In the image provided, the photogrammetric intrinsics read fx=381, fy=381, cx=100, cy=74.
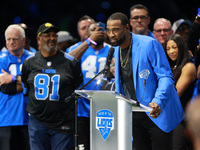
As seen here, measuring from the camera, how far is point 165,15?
777 centimetres

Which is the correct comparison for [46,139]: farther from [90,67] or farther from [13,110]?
[90,67]

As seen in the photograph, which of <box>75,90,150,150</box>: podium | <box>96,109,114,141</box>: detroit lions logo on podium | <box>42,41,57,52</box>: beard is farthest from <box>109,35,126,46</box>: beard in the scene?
<box>42,41,57,52</box>: beard

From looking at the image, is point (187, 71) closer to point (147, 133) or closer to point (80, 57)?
point (147, 133)

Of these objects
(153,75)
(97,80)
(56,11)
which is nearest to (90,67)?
(97,80)

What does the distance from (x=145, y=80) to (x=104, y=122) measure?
709 millimetres

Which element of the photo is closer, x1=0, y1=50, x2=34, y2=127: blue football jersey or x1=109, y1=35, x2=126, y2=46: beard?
x1=109, y1=35, x2=126, y2=46: beard

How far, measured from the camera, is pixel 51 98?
4.20 m

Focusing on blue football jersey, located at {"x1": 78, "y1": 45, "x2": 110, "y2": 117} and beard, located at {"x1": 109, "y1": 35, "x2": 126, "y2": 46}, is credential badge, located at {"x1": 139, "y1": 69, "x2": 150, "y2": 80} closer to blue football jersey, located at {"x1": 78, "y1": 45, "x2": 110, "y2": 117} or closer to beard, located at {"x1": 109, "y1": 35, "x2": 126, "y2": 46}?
beard, located at {"x1": 109, "y1": 35, "x2": 126, "y2": 46}

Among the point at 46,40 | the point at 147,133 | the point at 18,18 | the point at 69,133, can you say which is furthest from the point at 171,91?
the point at 18,18

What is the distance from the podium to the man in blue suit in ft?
1.62

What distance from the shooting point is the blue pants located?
4141 millimetres

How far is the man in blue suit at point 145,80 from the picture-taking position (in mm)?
3377

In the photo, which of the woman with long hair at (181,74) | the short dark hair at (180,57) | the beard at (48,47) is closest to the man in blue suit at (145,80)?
the woman with long hair at (181,74)

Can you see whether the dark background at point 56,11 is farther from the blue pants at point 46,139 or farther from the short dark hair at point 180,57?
the blue pants at point 46,139
